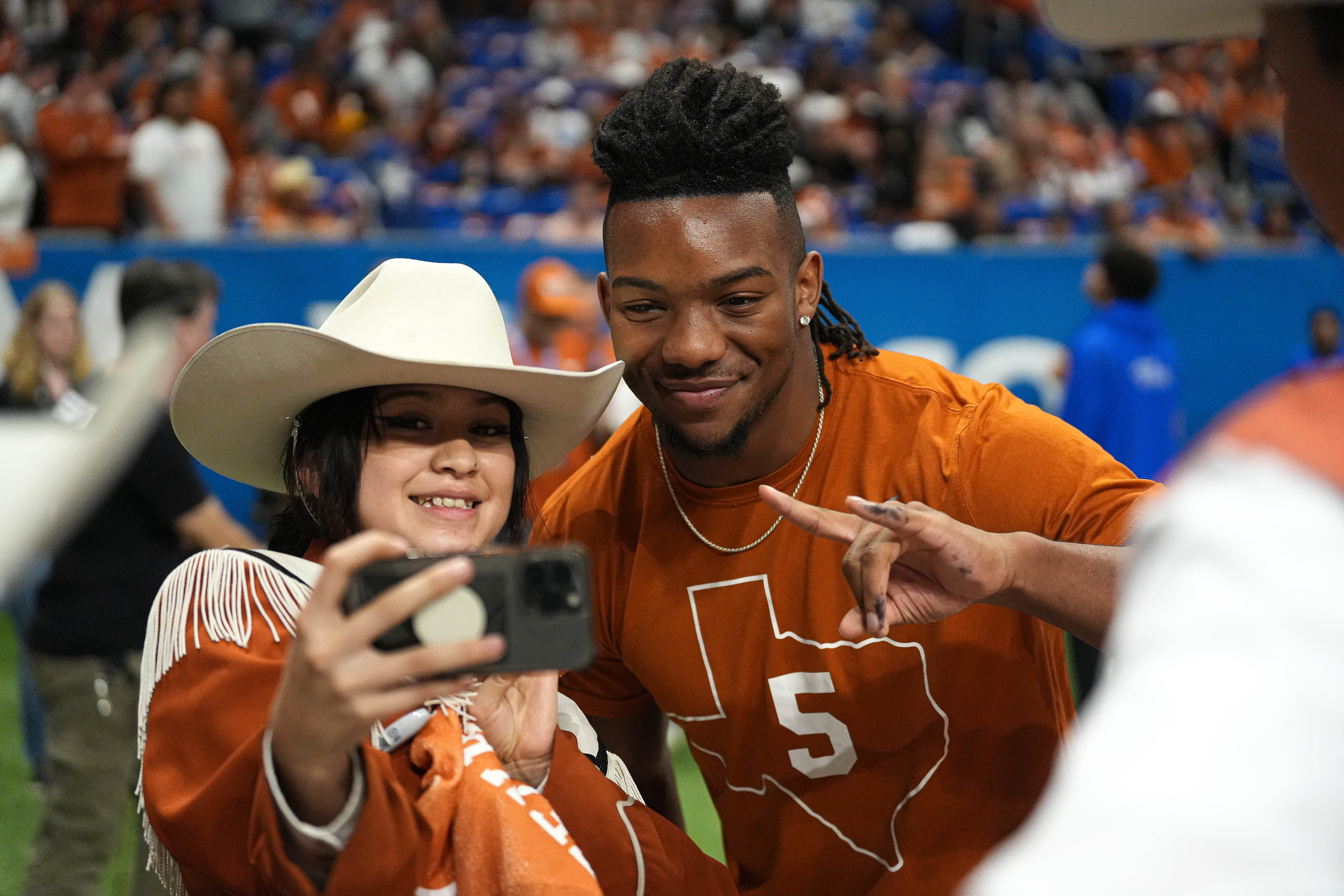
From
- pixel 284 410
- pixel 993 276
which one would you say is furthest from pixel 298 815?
pixel 993 276

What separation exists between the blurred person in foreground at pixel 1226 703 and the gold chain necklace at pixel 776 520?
1626 millimetres

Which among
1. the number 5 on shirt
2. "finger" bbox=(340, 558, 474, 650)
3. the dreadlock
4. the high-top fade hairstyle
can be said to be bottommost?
the number 5 on shirt

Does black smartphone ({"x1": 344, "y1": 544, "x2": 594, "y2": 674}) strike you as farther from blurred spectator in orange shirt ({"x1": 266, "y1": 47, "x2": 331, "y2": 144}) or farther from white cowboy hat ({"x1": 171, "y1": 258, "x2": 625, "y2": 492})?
blurred spectator in orange shirt ({"x1": 266, "y1": 47, "x2": 331, "y2": 144})

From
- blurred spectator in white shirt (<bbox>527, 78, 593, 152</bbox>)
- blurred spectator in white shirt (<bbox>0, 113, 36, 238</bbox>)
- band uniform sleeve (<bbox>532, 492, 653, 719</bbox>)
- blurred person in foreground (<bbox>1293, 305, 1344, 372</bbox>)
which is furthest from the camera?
blurred spectator in white shirt (<bbox>527, 78, 593, 152</bbox>)

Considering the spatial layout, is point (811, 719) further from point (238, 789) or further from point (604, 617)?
point (238, 789)

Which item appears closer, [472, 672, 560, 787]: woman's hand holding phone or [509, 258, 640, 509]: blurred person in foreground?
[472, 672, 560, 787]: woman's hand holding phone

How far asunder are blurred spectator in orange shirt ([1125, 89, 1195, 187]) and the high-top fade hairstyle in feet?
42.9

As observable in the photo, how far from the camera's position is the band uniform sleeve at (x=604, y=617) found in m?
2.54

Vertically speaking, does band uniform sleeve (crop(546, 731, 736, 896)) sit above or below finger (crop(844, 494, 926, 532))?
below

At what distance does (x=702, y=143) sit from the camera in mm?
2398

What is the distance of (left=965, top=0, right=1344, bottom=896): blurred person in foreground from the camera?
2.21ft

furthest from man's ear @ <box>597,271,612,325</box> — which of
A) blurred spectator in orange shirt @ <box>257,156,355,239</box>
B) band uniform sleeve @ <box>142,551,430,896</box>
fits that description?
blurred spectator in orange shirt @ <box>257,156,355,239</box>

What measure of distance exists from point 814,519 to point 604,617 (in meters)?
0.79

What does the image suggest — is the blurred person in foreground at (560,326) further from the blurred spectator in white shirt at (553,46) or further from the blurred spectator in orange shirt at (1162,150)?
the blurred spectator in orange shirt at (1162,150)
